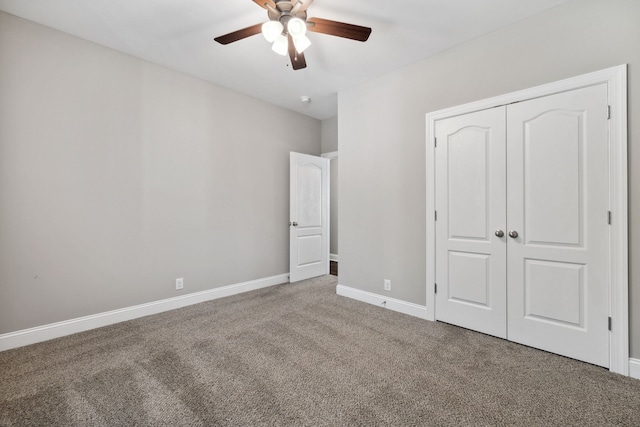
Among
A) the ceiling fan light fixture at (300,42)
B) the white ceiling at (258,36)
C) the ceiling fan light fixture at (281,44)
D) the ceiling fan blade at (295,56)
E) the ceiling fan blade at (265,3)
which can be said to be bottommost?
the ceiling fan light fixture at (300,42)

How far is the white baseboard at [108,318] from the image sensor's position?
7.85 feet

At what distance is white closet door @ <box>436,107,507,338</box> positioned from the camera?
2545 millimetres

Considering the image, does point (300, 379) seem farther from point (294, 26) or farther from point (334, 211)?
point (334, 211)

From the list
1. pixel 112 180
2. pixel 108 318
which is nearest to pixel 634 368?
pixel 108 318

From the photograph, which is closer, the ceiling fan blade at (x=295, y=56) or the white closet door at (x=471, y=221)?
the ceiling fan blade at (x=295, y=56)

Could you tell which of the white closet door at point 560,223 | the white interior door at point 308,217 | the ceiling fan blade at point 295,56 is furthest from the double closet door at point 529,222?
the white interior door at point 308,217

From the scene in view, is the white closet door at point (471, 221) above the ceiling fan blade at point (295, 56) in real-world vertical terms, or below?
below

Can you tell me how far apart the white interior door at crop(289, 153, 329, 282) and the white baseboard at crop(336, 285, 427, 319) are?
0.95m

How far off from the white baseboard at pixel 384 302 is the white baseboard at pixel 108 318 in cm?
135

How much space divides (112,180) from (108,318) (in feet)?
4.60

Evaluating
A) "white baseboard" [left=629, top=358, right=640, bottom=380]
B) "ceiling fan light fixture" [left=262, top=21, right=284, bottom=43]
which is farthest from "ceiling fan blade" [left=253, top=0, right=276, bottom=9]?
"white baseboard" [left=629, top=358, right=640, bottom=380]

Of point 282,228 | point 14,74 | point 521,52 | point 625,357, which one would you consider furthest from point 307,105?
point 625,357

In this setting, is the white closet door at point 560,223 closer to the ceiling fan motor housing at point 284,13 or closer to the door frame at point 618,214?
the door frame at point 618,214

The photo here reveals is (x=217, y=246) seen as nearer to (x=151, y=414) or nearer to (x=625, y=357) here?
(x=151, y=414)
